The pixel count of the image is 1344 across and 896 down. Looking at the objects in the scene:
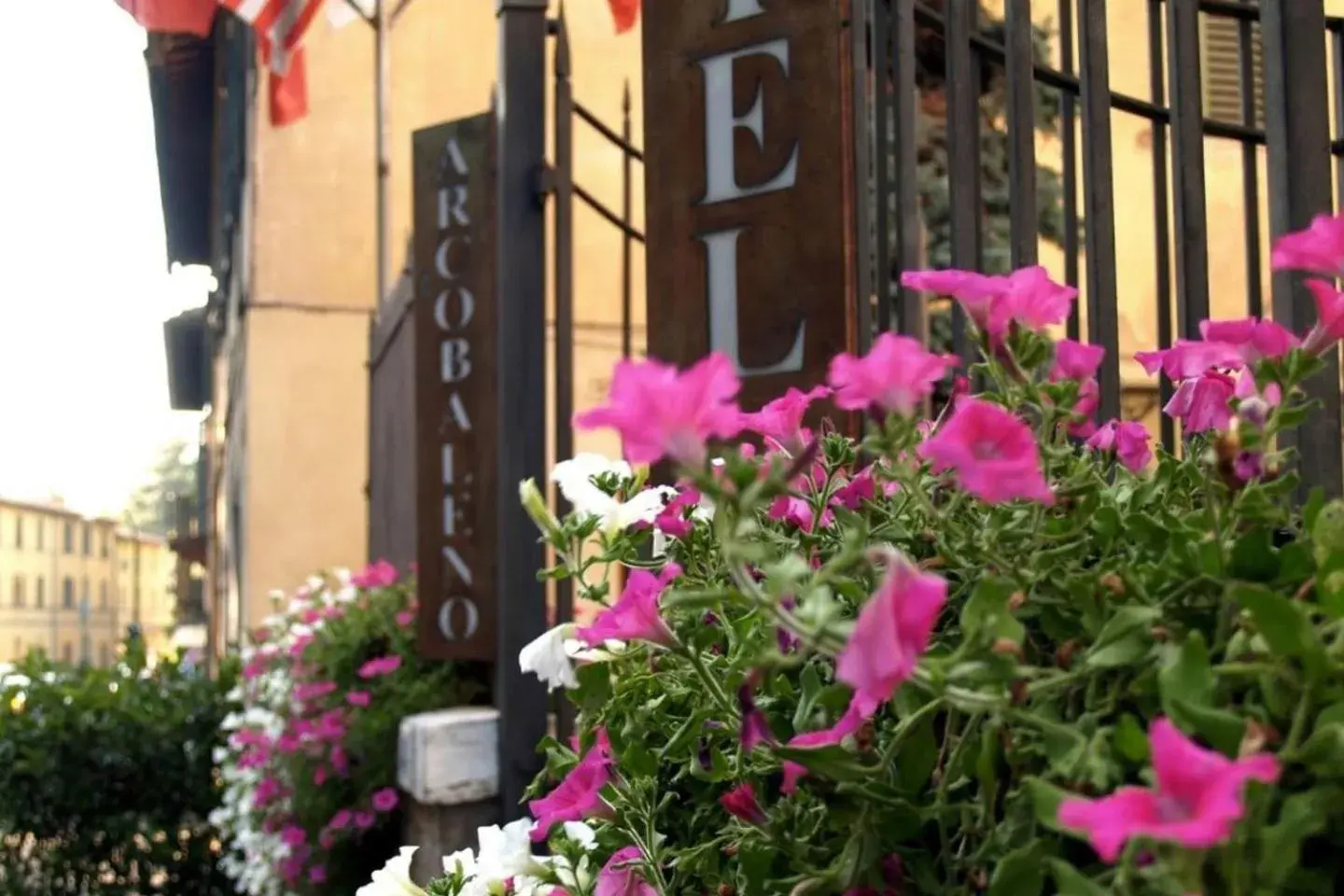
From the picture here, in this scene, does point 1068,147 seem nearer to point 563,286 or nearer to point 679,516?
point 679,516

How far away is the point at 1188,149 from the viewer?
1442 millimetres

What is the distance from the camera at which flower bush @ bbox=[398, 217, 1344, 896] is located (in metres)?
0.58

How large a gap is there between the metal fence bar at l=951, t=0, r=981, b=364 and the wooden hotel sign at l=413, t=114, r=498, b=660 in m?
1.58

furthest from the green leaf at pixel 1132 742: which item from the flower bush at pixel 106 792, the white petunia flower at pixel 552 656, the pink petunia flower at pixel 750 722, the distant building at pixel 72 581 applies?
the distant building at pixel 72 581

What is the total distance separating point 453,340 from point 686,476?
2584mm

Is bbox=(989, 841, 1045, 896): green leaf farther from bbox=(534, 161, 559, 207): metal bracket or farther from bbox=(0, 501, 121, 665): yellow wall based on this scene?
bbox=(0, 501, 121, 665): yellow wall

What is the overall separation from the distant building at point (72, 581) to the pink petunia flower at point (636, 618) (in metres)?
47.3

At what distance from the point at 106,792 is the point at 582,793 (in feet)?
14.1

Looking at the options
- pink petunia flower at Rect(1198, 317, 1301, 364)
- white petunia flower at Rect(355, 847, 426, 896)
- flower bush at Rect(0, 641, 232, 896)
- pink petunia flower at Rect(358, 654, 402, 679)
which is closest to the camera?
pink petunia flower at Rect(1198, 317, 1301, 364)

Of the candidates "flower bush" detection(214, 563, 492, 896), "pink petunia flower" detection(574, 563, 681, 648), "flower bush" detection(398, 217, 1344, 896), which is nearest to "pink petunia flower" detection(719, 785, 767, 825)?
"flower bush" detection(398, 217, 1344, 896)

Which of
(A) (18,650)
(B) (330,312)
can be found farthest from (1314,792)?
(A) (18,650)

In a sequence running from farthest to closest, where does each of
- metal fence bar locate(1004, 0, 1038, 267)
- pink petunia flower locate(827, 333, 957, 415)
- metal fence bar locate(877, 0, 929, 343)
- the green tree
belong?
the green tree < metal fence bar locate(877, 0, 929, 343) < metal fence bar locate(1004, 0, 1038, 267) < pink petunia flower locate(827, 333, 957, 415)

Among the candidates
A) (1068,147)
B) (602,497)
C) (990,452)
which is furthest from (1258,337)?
(1068,147)

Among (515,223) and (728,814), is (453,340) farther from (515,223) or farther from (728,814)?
(728,814)
